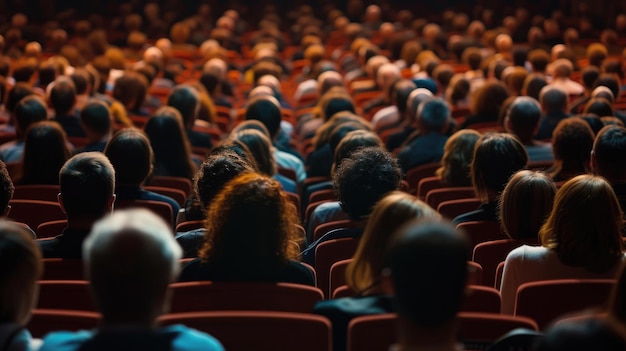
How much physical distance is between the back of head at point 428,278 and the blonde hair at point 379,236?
1034mm

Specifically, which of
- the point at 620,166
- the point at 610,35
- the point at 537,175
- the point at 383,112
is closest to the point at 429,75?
the point at 383,112

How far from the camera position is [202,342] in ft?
9.21

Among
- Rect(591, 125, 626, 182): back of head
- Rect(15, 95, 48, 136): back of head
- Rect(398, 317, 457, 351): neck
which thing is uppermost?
Rect(398, 317, 457, 351): neck

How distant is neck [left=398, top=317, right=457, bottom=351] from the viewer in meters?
2.55

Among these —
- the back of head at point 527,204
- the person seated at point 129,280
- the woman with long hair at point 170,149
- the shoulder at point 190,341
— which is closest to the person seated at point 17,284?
the person seated at point 129,280

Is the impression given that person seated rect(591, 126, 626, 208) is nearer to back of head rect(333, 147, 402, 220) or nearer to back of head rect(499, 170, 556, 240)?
back of head rect(499, 170, 556, 240)

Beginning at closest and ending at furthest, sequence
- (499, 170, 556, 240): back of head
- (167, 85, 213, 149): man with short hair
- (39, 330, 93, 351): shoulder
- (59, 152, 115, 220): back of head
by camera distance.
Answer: (39, 330, 93, 351): shoulder → (59, 152, 115, 220): back of head → (499, 170, 556, 240): back of head → (167, 85, 213, 149): man with short hair

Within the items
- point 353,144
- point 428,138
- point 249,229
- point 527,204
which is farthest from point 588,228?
point 428,138

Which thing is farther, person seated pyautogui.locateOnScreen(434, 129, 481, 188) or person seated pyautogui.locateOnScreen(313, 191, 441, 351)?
person seated pyautogui.locateOnScreen(434, 129, 481, 188)

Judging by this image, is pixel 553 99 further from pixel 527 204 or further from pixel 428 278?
pixel 428 278

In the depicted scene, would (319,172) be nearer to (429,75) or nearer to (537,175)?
(537,175)

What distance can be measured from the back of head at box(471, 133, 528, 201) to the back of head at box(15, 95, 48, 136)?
12.1 feet

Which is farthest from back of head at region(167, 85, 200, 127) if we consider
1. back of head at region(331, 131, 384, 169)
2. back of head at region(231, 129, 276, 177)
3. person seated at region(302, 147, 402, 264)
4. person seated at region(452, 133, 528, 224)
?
person seated at region(302, 147, 402, 264)

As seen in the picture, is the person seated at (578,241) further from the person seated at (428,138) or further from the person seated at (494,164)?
the person seated at (428,138)
